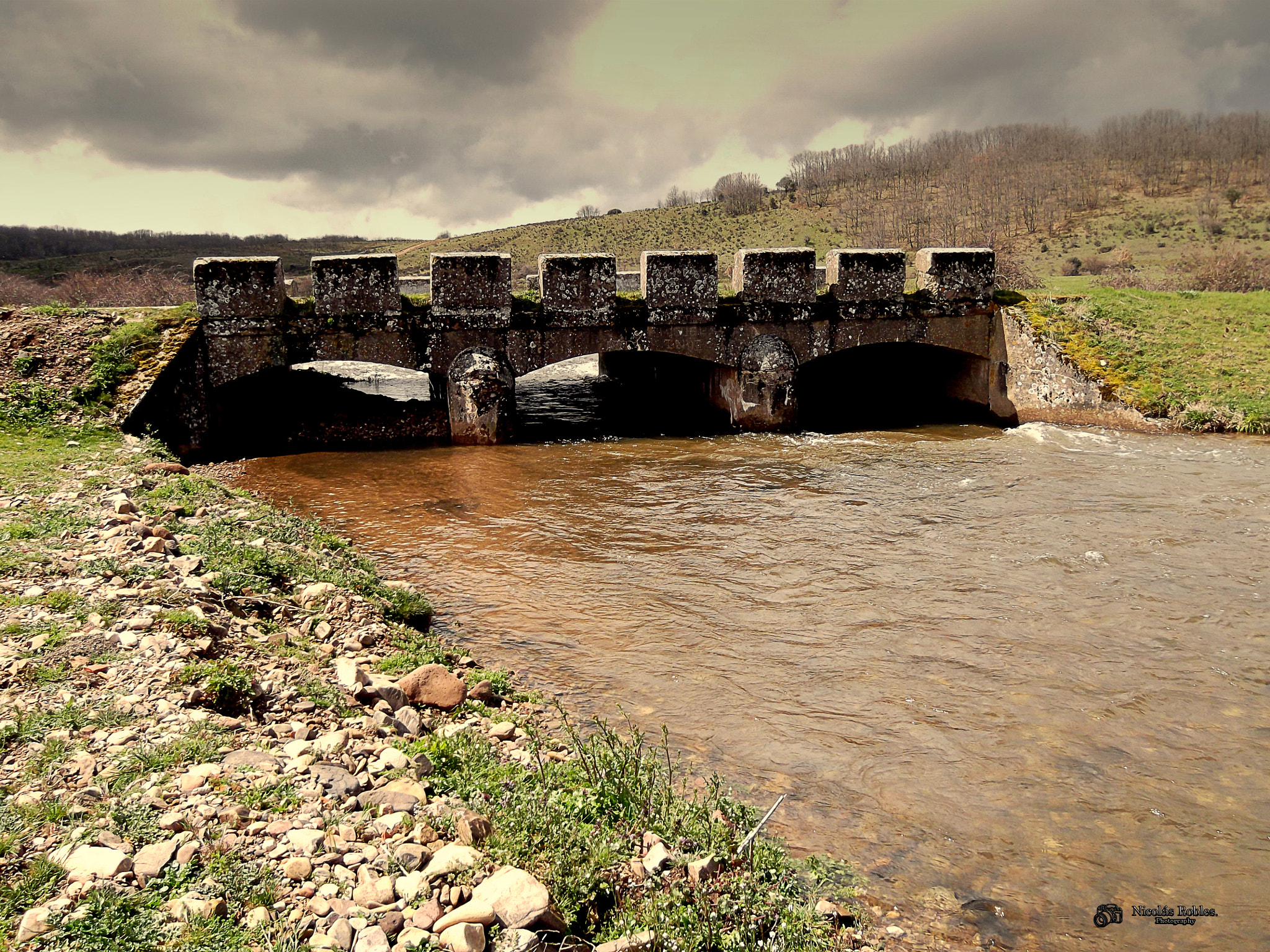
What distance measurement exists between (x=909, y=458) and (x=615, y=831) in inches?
356

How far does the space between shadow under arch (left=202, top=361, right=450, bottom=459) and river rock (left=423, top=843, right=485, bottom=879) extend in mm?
10047

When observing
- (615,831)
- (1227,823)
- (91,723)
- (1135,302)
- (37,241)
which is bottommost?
(1227,823)

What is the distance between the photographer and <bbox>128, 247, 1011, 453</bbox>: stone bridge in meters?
11.6

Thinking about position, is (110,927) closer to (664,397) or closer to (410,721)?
(410,721)

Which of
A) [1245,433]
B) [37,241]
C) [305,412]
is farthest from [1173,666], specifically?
[37,241]

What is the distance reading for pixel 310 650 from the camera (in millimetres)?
4879

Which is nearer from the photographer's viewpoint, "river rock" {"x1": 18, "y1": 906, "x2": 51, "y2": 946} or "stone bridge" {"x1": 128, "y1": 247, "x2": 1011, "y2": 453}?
"river rock" {"x1": 18, "y1": 906, "x2": 51, "y2": 946}

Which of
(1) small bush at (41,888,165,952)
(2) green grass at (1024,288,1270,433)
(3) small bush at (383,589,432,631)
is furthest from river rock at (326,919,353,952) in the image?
(2) green grass at (1024,288,1270,433)

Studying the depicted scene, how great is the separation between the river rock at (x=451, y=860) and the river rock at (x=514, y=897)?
9 cm

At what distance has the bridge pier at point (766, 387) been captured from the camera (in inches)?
513

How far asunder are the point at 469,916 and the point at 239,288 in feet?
35.9

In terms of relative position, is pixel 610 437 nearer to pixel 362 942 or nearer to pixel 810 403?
pixel 810 403

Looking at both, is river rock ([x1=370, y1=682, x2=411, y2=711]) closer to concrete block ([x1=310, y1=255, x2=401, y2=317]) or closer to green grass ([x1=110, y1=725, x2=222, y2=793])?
green grass ([x1=110, y1=725, x2=222, y2=793])

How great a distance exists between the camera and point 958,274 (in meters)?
13.4
